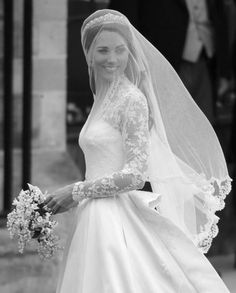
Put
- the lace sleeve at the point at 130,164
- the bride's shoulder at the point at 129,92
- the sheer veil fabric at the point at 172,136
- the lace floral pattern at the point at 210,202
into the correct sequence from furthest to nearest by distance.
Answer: the lace floral pattern at the point at 210,202
the sheer veil fabric at the point at 172,136
the bride's shoulder at the point at 129,92
the lace sleeve at the point at 130,164

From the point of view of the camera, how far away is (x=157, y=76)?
5887 millimetres

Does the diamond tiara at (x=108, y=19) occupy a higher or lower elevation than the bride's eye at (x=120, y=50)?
higher

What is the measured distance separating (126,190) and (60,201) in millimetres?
287

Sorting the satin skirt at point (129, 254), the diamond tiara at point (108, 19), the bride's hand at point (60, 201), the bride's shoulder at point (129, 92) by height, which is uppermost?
the diamond tiara at point (108, 19)

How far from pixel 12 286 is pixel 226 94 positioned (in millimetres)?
2728

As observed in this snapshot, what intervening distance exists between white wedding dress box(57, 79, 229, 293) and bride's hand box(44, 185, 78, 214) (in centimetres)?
9

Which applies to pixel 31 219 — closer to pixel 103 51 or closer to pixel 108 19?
pixel 103 51

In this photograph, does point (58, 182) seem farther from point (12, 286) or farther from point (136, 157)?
point (136, 157)

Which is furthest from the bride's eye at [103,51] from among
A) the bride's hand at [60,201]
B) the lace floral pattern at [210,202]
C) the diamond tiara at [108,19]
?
the lace floral pattern at [210,202]

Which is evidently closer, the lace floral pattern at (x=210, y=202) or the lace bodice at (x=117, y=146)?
the lace bodice at (x=117, y=146)

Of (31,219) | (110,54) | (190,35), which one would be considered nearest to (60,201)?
(31,219)

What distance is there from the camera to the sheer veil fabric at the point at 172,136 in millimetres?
5648

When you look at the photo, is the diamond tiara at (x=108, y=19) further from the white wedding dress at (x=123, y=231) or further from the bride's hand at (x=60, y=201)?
the bride's hand at (x=60, y=201)

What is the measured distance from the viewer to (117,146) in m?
5.51
